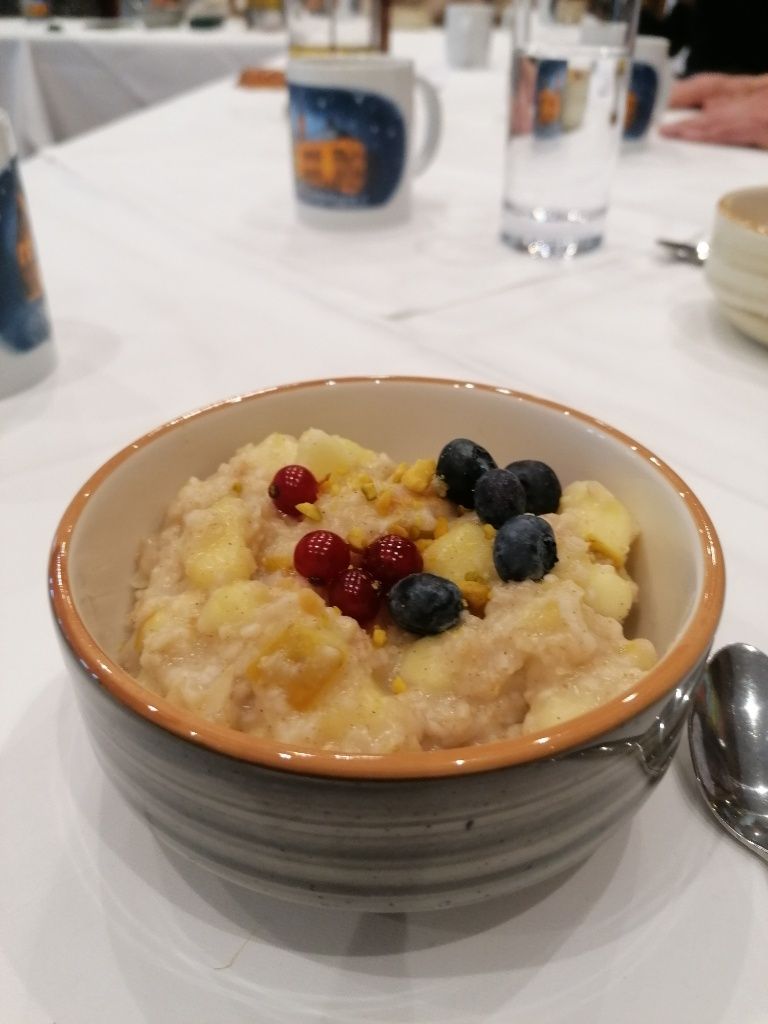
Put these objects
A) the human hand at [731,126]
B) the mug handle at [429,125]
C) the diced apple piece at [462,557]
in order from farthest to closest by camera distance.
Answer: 1. the human hand at [731,126]
2. the mug handle at [429,125]
3. the diced apple piece at [462,557]

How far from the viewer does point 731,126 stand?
7.22 ft

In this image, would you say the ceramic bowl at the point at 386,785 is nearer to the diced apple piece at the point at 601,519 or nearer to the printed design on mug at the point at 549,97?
the diced apple piece at the point at 601,519

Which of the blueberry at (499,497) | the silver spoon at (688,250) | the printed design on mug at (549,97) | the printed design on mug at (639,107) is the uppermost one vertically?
the printed design on mug at (549,97)

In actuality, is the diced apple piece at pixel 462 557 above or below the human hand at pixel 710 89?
above

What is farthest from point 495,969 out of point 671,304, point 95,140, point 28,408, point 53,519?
point 95,140

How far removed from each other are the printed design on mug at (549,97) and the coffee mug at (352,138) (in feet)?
0.72

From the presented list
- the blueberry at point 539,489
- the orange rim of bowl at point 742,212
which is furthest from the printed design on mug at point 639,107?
the blueberry at point 539,489

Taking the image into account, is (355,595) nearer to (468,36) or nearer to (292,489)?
(292,489)

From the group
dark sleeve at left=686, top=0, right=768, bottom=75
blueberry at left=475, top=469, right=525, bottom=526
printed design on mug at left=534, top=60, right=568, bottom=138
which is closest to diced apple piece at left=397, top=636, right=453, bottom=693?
blueberry at left=475, top=469, right=525, bottom=526

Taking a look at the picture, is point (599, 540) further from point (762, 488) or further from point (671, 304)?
point (671, 304)

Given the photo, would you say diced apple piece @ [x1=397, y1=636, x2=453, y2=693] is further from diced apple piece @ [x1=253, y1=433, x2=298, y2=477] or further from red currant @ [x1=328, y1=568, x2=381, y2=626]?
diced apple piece @ [x1=253, y1=433, x2=298, y2=477]

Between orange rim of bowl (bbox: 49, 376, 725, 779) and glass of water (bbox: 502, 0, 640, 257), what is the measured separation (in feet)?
3.59

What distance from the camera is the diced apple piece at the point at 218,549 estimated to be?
0.56 meters

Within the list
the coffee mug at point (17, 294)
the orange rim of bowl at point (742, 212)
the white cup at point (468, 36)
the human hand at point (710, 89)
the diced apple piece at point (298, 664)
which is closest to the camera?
the diced apple piece at point (298, 664)
